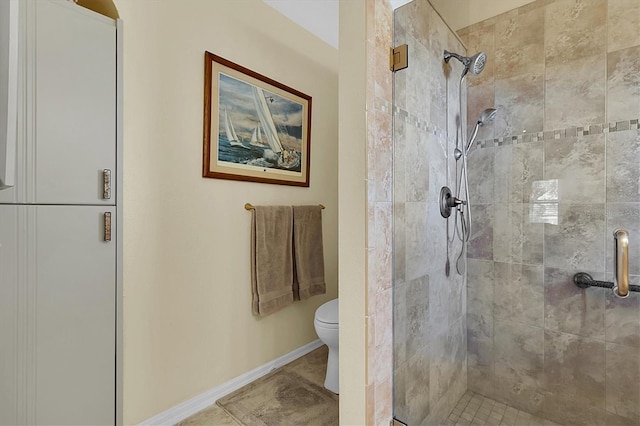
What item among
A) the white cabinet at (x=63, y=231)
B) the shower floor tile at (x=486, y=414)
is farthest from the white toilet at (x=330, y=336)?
the white cabinet at (x=63, y=231)

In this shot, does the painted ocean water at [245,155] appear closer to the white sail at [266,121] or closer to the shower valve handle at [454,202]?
the white sail at [266,121]

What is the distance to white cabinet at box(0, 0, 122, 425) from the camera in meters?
1.07

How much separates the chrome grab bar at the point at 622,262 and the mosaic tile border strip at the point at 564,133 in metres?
0.46

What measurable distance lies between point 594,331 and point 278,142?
2022 millimetres

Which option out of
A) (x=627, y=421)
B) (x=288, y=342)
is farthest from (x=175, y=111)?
(x=627, y=421)

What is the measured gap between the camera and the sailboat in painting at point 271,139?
1949mm

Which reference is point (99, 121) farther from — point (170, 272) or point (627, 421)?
point (627, 421)

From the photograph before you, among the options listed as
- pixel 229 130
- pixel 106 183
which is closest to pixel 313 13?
pixel 229 130

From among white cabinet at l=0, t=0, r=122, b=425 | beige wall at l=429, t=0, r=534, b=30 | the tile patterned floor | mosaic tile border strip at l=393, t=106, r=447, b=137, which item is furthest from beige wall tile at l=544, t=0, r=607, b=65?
the tile patterned floor

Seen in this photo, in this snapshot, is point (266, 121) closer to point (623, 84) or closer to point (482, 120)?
point (482, 120)

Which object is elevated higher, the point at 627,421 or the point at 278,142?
the point at 278,142

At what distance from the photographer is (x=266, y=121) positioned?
200 centimetres

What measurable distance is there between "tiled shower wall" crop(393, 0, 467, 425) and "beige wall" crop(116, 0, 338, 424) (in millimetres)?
1011

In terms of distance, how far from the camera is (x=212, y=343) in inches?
69.1
